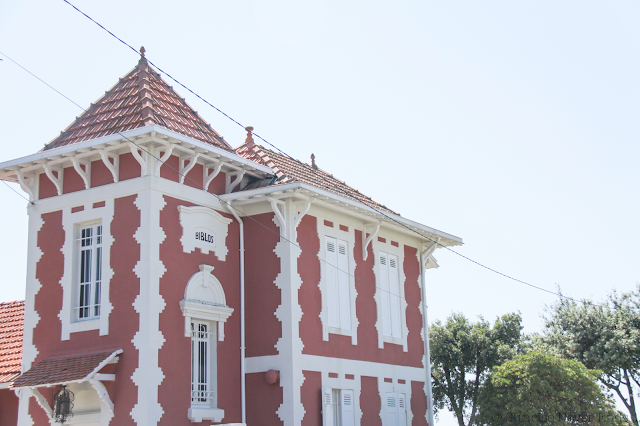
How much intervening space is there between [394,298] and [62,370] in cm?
923

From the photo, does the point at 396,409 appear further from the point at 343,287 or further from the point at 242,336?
the point at 242,336

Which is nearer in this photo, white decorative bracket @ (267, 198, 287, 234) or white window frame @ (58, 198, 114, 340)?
white window frame @ (58, 198, 114, 340)

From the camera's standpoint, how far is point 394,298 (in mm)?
21109

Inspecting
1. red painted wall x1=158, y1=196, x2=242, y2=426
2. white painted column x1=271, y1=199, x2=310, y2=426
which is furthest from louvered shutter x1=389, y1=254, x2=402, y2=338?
red painted wall x1=158, y1=196, x2=242, y2=426

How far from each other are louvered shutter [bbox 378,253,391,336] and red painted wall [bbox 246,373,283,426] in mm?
4502

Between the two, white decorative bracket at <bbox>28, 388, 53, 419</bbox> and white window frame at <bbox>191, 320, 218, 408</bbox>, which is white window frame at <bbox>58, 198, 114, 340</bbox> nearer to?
white decorative bracket at <bbox>28, 388, 53, 419</bbox>

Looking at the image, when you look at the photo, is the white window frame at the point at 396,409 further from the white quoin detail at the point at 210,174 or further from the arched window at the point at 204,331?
the white quoin detail at the point at 210,174

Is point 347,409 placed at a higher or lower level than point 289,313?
lower

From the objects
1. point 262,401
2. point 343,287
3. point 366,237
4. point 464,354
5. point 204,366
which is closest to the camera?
point 204,366

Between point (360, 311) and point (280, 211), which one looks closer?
point (280, 211)

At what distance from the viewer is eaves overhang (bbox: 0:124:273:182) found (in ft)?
50.4

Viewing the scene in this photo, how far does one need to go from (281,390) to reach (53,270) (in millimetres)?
5434

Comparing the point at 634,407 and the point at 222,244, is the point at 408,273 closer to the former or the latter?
the point at 222,244

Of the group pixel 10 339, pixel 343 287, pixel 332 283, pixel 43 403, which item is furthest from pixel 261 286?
pixel 10 339
